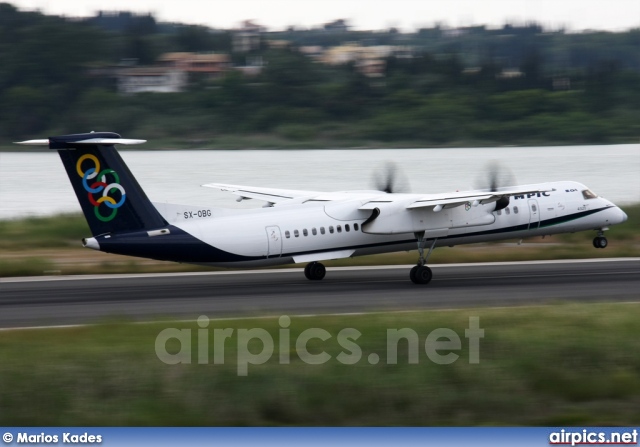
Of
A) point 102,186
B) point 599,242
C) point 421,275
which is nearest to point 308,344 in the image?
point 102,186

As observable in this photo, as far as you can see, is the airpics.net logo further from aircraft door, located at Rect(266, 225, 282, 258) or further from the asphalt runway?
aircraft door, located at Rect(266, 225, 282, 258)

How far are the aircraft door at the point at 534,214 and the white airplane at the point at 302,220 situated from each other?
0.04m

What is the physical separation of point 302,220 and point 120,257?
12108 millimetres

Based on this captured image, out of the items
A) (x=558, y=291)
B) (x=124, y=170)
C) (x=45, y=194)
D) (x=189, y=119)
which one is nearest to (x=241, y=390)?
(x=124, y=170)

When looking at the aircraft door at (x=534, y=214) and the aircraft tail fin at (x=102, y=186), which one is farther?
the aircraft door at (x=534, y=214)

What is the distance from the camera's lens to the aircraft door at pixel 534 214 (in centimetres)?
3014

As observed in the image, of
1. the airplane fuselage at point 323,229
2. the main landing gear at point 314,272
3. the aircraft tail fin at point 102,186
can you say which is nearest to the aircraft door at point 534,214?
the airplane fuselage at point 323,229

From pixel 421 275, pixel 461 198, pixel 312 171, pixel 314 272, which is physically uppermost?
pixel 461 198

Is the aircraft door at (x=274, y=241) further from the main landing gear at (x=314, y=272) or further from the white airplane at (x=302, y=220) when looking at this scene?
the main landing gear at (x=314, y=272)

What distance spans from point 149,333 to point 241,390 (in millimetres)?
3938

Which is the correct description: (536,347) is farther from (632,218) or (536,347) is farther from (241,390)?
(632,218)

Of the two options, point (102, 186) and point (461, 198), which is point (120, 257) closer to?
point (102, 186)

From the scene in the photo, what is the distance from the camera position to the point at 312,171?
90812 mm

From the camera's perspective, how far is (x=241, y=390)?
569 inches
